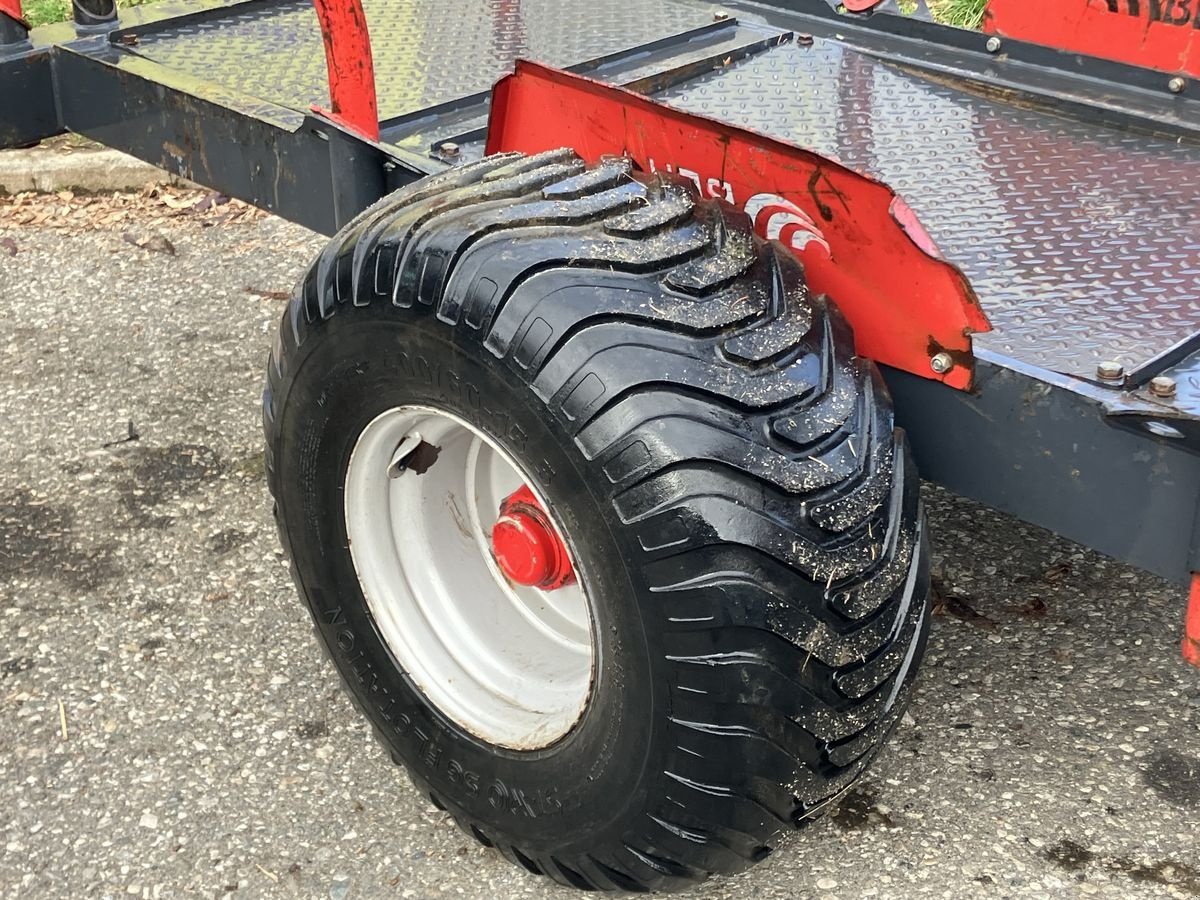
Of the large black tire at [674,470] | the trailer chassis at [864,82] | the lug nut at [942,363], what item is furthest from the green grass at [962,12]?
the lug nut at [942,363]

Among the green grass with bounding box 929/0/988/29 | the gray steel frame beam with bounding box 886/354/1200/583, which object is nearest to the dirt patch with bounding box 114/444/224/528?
the gray steel frame beam with bounding box 886/354/1200/583

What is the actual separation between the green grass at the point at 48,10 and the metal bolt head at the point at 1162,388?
5138 mm

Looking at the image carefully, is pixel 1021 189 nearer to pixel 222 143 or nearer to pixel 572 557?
pixel 572 557

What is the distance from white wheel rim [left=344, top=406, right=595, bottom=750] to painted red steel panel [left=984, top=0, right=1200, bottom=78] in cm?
171

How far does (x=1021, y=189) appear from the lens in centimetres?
281

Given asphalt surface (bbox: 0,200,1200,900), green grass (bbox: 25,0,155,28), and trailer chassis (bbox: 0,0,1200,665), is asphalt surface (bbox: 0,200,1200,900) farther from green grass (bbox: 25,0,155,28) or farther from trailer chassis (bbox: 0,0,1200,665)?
green grass (bbox: 25,0,155,28)

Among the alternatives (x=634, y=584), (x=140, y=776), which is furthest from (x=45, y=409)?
(x=634, y=584)

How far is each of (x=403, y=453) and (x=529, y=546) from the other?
0.31 m

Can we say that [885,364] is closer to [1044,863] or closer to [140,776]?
[1044,863]

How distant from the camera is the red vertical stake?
6.14 feet

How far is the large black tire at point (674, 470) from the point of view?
1.94 meters

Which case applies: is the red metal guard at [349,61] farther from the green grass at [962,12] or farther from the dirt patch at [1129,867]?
the green grass at [962,12]

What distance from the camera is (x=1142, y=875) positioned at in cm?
255

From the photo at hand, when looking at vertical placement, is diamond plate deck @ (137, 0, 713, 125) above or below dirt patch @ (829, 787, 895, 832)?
above
